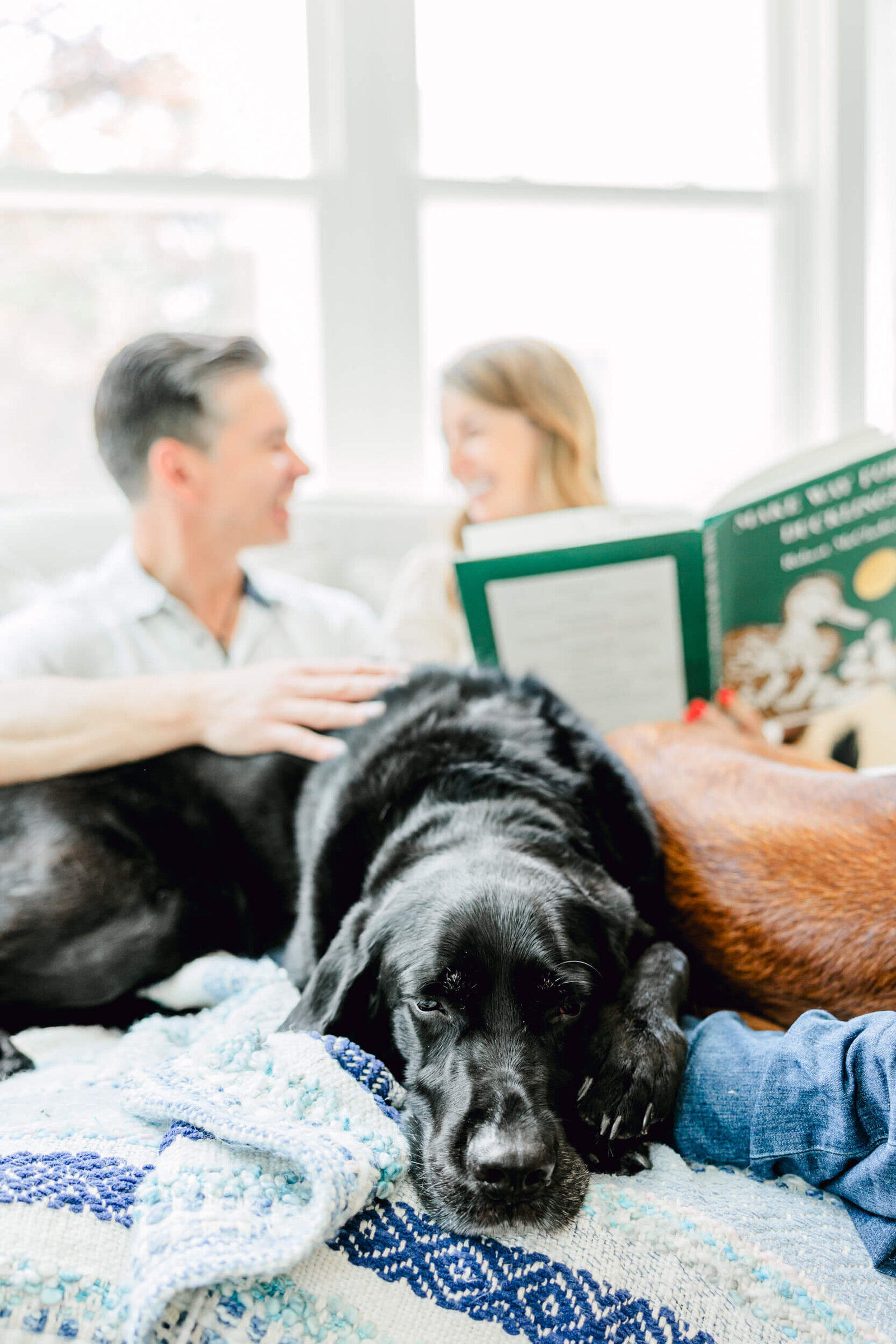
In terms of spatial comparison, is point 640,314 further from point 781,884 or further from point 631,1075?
point 631,1075

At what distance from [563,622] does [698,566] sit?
254 millimetres

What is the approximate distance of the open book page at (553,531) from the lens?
160 centimetres

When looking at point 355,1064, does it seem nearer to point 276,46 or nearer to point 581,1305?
point 581,1305

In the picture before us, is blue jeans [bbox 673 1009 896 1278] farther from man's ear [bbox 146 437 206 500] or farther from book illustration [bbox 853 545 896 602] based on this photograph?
man's ear [bbox 146 437 206 500]

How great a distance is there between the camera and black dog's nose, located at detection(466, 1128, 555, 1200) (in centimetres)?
80

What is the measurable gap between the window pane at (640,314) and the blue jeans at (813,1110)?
2.01m

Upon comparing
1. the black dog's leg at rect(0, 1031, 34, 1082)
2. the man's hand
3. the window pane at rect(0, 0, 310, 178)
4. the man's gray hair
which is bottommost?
the black dog's leg at rect(0, 1031, 34, 1082)

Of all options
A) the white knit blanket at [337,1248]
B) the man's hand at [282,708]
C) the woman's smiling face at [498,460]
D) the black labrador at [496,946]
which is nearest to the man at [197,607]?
the man's hand at [282,708]

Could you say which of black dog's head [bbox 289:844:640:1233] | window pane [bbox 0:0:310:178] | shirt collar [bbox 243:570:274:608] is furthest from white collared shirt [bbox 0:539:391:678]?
window pane [bbox 0:0:310:178]

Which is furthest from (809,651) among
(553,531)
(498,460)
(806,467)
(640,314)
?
(640,314)

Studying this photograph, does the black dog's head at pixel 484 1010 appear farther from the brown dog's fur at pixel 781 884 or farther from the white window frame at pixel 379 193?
the white window frame at pixel 379 193

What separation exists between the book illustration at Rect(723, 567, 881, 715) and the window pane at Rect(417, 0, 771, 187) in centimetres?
162

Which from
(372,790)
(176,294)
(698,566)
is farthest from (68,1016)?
(176,294)

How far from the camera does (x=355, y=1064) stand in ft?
2.95
